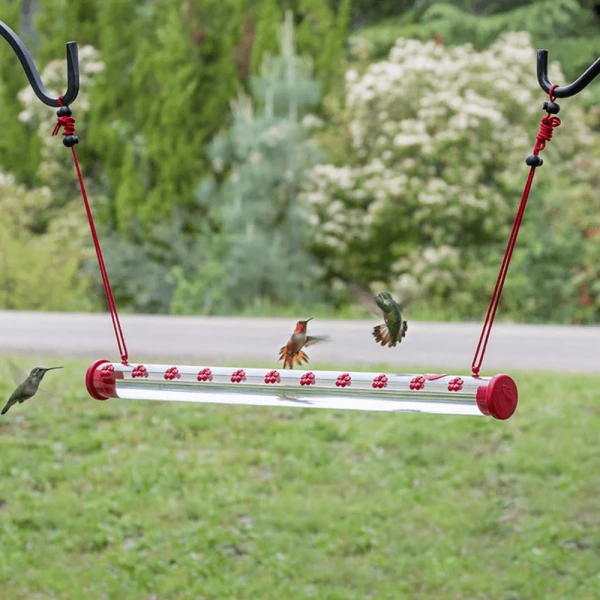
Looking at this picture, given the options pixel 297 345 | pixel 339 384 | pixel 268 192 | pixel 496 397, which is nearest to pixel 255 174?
pixel 268 192

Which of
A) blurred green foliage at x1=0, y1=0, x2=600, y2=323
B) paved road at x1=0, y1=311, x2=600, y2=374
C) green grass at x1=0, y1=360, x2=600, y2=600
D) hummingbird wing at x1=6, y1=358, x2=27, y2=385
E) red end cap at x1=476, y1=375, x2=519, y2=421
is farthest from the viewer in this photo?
blurred green foliage at x1=0, y1=0, x2=600, y2=323

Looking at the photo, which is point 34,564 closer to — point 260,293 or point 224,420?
point 224,420

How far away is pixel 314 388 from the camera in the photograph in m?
1.81

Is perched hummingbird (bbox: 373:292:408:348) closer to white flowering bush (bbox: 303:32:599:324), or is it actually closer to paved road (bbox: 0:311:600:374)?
paved road (bbox: 0:311:600:374)

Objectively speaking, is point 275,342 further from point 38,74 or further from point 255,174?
point 38,74

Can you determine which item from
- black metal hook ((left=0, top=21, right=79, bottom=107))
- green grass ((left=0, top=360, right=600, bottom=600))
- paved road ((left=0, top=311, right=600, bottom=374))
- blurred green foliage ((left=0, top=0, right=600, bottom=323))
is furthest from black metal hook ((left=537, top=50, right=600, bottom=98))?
blurred green foliage ((left=0, top=0, right=600, bottom=323))

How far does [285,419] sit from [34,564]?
1450 millimetres

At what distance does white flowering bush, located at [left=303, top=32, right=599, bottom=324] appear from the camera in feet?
29.8

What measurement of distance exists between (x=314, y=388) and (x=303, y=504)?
353 cm

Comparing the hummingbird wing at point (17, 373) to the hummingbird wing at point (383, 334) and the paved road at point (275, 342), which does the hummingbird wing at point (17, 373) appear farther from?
the paved road at point (275, 342)

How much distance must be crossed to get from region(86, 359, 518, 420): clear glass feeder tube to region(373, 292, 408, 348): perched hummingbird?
4.1 inches

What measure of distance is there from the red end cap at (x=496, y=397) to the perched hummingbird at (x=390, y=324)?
234 mm

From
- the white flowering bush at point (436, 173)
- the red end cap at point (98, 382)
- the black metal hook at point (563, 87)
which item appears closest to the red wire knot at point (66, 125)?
the red end cap at point (98, 382)

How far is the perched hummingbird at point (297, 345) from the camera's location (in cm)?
192
